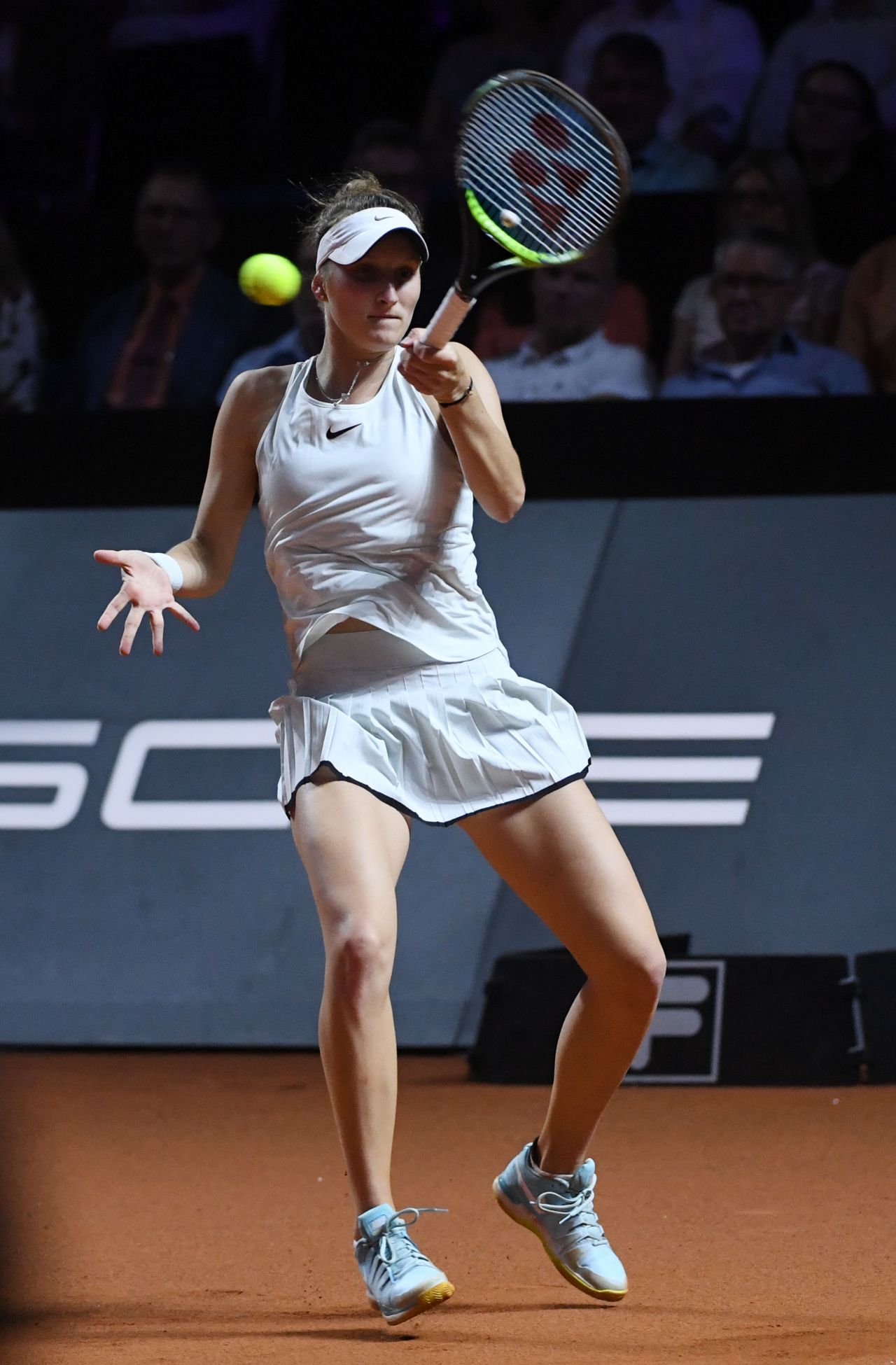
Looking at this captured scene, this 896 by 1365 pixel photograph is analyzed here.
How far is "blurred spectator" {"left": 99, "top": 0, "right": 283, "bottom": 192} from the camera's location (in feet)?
25.4

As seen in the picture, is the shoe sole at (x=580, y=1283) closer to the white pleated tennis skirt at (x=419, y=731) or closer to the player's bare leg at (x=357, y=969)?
the player's bare leg at (x=357, y=969)

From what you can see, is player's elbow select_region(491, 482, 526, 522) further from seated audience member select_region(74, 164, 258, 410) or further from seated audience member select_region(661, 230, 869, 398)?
seated audience member select_region(74, 164, 258, 410)

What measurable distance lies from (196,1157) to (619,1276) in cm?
176

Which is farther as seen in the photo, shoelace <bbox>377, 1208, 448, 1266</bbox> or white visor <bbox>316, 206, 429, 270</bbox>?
white visor <bbox>316, 206, 429, 270</bbox>

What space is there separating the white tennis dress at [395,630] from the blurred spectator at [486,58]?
4724 mm

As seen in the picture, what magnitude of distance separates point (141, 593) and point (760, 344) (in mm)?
3899

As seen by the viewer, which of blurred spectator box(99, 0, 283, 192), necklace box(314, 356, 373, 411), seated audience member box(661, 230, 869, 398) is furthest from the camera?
blurred spectator box(99, 0, 283, 192)

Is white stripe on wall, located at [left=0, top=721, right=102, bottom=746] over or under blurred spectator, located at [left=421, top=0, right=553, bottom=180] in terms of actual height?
under

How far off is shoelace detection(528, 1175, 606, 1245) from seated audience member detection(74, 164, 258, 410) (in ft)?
14.6

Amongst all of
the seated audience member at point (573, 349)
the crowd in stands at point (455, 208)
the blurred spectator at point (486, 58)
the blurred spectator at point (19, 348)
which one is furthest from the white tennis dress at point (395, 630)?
the blurred spectator at point (486, 58)

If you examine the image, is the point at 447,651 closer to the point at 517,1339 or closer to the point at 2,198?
the point at 517,1339

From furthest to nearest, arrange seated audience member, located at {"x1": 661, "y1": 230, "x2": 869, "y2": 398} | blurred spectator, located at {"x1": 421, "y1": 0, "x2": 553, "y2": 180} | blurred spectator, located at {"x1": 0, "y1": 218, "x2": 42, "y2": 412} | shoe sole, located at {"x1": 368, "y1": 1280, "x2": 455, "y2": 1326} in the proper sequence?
blurred spectator, located at {"x1": 421, "y1": 0, "x2": 553, "y2": 180} < blurred spectator, located at {"x1": 0, "y1": 218, "x2": 42, "y2": 412} < seated audience member, located at {"x1": 661, "y1": 230, "x2": 869, "y2": 398} < shoe sole, located at {"x1": 368, "y1": 1280, "x2": 455, "y2": 1326}

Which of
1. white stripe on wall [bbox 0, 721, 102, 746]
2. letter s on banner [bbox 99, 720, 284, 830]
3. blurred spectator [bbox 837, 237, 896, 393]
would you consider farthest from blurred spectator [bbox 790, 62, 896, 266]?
white stripe on wall [bbox 0, 721, 102, 746]

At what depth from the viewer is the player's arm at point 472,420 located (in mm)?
2529
